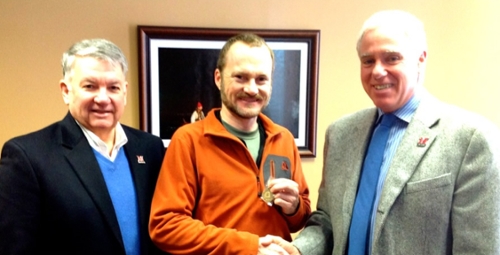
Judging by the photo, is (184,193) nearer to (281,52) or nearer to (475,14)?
(281,52)

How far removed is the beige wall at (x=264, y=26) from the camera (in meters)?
2.30

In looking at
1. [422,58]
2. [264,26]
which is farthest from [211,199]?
[264,26]

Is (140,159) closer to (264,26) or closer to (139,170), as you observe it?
(139,170)

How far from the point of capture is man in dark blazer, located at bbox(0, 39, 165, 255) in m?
1.25

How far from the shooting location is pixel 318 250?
5.00 feet

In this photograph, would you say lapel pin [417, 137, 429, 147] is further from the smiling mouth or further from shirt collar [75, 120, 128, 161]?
shirt collar [75, 120, 128, 161]

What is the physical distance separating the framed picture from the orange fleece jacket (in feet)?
2.85

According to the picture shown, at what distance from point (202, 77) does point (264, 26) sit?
1.57 feet

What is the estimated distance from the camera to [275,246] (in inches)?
56.6

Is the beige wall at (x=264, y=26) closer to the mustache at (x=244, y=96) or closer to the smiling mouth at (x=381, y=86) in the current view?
the mustache at (x=244, y=96)

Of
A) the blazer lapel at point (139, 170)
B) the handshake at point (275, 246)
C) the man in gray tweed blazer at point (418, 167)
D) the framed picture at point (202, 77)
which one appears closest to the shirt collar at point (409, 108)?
the man in gray tweed blazer at point (418, 167)

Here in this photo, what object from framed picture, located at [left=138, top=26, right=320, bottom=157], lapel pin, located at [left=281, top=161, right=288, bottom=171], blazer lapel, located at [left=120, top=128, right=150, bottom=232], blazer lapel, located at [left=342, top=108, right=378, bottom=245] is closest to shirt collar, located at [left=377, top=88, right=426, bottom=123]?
blazer lapel, located at [left=342, top=108, right=378, bottom=245]

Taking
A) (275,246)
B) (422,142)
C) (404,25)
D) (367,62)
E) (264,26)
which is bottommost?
(275,246)

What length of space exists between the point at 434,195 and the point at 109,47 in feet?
3.78
